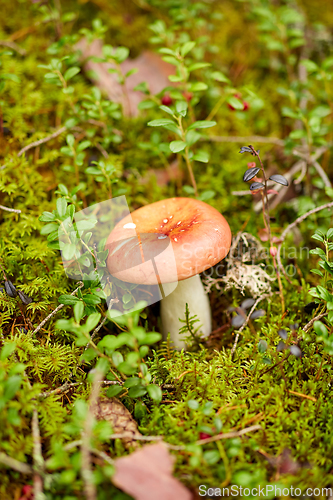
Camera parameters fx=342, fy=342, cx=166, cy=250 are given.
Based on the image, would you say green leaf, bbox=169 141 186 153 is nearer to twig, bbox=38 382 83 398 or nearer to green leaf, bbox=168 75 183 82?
green leaf, bbox=168 75 183 82

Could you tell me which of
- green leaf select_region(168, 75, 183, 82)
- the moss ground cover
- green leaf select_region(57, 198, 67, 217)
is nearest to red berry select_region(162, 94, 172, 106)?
the moss ground cover

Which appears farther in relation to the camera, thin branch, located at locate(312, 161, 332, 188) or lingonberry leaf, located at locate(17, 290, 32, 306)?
thin branch, located at locate(312, 161, 332, 188)

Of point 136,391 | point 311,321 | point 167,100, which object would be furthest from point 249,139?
point 136,391

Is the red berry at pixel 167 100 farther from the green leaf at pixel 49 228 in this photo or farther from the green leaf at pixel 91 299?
the green leaf at pixel 91 299

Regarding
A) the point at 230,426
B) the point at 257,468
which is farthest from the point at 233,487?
the point at 230,426

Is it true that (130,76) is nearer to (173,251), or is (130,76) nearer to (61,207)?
(61,207)

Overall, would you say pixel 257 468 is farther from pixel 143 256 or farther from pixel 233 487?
pixel 143 256

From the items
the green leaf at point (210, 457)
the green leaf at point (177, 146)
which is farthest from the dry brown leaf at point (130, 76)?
the green leaf at point (210, 457)

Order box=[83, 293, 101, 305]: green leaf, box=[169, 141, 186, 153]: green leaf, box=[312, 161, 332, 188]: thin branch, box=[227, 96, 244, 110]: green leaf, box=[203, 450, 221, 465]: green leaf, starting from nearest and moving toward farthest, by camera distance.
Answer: box=[203, 450, 221, 465]: green leaf → box=[83, 293, 101, 305]: green leaf → box=[169, 141, 186, 153]: green leaf → box=[227, 96, 244, 110]: green leaf → box=[312, 161, 332, 188]: thin branch
